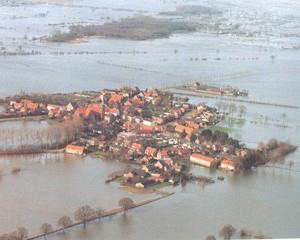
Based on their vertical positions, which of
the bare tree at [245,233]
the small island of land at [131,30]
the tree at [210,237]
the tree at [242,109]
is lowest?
the bare tree at [245,233]

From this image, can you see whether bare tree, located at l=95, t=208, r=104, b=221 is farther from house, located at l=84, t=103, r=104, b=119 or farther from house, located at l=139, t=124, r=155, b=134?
house, located at l=84, t=103, r=104, b=119

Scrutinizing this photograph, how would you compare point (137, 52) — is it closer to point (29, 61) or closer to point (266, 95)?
point (29, 61)

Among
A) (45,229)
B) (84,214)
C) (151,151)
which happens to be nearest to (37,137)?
(151,151)

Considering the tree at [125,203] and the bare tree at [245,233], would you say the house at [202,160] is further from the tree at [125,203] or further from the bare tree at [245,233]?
the bare tree at [245,233]

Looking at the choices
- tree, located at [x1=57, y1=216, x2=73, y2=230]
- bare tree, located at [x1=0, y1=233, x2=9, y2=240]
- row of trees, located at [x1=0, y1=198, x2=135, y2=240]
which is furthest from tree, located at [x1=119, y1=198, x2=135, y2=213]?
Answer: bare tree, located at [x1=0, y1=233, x2=9, y2=240]

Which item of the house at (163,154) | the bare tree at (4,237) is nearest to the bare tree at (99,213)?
the bare tree at (4,237)

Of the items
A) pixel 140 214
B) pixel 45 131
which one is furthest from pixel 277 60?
pixel 140 214

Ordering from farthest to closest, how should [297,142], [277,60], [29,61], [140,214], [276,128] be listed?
[277,60] → [29,61] → [276,128] → [297,142] → [140,214]
